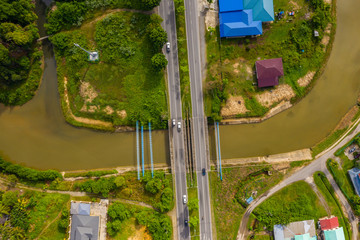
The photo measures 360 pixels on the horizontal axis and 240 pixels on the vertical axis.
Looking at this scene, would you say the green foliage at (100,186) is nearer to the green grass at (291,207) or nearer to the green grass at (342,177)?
the green grass at (291,207)

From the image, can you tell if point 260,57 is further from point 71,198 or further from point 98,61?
point 71,198

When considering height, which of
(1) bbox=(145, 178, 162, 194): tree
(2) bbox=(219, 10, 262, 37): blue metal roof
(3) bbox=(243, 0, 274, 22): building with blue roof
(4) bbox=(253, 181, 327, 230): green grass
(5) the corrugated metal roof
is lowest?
(5) the corrugated metal roof

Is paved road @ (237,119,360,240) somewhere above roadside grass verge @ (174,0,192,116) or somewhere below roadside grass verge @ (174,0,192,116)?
below

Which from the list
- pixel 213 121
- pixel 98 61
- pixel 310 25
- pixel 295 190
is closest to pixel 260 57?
pixel 310 25

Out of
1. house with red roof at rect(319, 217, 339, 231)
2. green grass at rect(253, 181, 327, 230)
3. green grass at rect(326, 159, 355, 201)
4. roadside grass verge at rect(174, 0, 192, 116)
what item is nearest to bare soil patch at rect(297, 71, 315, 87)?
green grass at rect(326, 159, 355, 201)

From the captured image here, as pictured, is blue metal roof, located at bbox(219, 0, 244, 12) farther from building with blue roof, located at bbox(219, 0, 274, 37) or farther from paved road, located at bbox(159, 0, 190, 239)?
paved road, located at bbox(159, 0, 190, 239)

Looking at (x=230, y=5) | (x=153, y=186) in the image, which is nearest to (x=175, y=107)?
(x=153, y=186)
